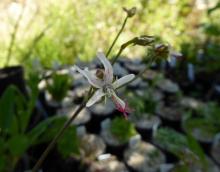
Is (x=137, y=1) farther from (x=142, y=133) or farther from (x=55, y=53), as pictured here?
(x=142, y=133)

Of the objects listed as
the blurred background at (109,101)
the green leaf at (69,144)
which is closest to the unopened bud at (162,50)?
the blurred background at (109,101)

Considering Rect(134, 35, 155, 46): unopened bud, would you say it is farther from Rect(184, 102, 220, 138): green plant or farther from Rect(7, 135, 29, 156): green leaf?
Rect(184, 102, 220, 138): green plant

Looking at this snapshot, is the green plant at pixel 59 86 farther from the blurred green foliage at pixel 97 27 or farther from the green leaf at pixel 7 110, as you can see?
the green leaf at pixel 7 110

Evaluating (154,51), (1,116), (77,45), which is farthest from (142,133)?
(154,51)

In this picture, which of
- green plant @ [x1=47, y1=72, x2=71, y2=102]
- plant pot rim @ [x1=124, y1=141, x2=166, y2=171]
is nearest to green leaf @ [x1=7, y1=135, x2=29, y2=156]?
plant pot rim @ [x1=124, y1=141, x2=166, y2=171]

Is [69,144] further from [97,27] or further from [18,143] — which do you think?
[97,27]

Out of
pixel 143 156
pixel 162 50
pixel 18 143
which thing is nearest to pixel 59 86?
pixel 143 156
